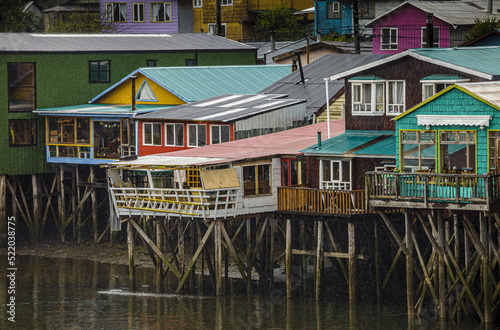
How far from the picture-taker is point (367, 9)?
81.2m

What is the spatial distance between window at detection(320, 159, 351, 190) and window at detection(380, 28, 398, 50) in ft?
89.4

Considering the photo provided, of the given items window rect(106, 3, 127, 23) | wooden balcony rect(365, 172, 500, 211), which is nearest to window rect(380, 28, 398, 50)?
window rect(106, 3, 127, 23)

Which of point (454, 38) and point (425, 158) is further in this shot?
point (454, 38)

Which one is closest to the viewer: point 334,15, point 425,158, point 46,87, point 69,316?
point 425,158

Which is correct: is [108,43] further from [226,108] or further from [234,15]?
[234,15]

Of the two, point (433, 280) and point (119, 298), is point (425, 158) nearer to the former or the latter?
point (433, 280)

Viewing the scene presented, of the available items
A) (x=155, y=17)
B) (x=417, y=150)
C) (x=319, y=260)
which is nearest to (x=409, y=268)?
(x=417, y=150)

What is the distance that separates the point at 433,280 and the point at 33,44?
94.4 ft

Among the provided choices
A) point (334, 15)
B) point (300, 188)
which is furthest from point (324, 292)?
point (334, 15)

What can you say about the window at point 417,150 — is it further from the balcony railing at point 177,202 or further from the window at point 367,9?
the window at point 367,9

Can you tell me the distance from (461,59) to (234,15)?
48989mm

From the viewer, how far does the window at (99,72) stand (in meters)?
61.4

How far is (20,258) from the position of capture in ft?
181

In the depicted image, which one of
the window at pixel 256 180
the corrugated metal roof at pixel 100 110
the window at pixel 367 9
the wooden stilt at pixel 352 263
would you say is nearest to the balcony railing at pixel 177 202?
the window at pixel 256 180
